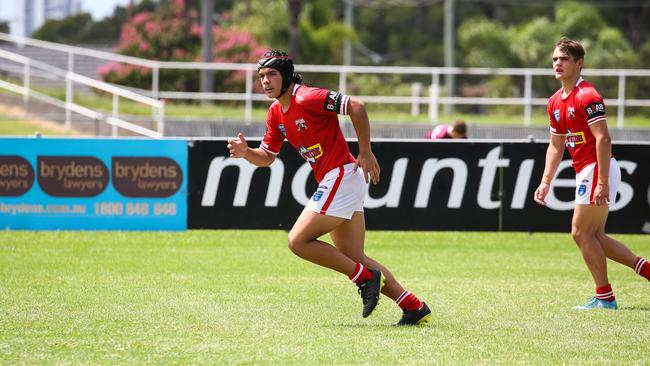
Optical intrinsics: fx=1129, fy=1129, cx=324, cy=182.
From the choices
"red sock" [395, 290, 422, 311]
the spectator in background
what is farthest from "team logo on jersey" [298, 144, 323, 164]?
the spectator in background

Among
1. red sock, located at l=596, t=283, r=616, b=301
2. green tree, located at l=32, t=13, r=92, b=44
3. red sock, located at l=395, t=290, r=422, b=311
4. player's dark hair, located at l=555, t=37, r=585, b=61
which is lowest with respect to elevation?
red sock, located at l=596, t=283, r=616, b=301

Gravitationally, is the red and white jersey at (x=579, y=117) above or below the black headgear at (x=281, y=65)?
below

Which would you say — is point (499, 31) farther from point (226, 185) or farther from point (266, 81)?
point (266, 81)

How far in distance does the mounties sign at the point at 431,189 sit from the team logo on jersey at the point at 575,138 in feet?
18.8

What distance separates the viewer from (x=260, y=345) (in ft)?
24.3

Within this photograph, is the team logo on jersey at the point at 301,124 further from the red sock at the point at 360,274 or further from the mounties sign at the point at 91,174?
the mounties sign at the point at 91,174

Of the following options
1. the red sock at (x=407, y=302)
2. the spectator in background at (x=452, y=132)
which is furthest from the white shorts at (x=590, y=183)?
the spectator in background at (x=452, y=132)

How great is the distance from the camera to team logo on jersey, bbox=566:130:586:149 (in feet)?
30.5

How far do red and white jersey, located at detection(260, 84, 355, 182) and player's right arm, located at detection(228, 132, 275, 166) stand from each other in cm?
34

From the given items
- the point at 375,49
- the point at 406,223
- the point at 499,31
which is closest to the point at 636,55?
the point at 499,31

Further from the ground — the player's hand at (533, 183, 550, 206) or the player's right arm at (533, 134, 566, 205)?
the player's right arm at (533, 134, 566, 205)

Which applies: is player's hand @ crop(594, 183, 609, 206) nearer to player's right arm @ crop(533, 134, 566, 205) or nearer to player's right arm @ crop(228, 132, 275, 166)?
player's right arm @ crop(533, 134, 566, 205)

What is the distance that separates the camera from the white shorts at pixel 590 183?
9242 millimetres

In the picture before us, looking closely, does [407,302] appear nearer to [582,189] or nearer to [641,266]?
[582,189]
